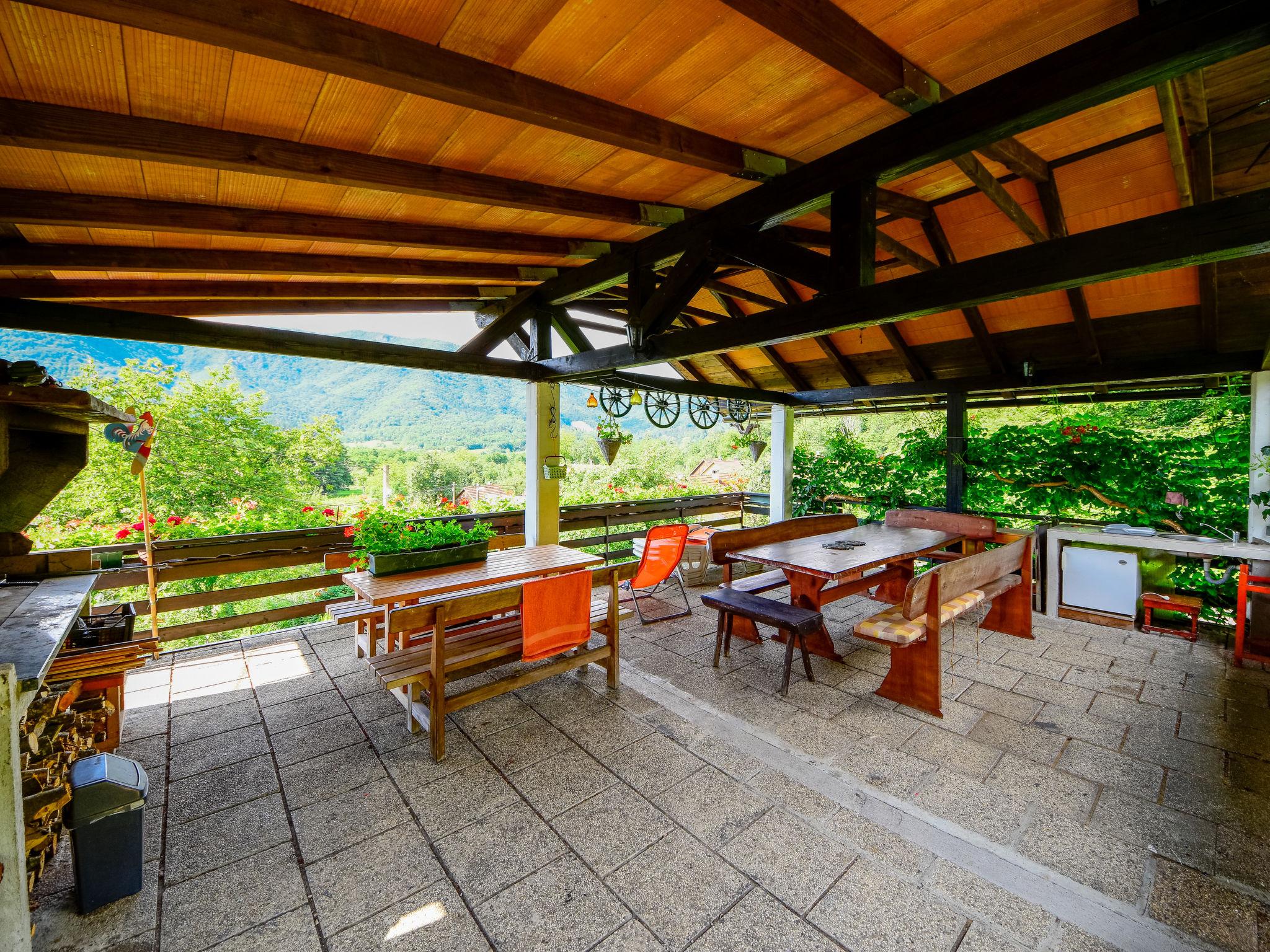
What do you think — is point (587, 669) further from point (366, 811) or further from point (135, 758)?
point (135, 758)

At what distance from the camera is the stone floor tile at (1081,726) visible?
2.75 metres

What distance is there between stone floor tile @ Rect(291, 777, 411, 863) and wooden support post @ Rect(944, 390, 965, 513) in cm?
601

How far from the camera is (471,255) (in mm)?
3430

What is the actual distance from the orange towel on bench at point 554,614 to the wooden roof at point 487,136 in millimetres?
2012

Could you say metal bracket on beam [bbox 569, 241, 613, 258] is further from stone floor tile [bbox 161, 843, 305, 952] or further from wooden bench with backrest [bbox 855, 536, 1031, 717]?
stone floor tile [bbox 161, 843, 305, 952]

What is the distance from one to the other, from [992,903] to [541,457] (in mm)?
4490

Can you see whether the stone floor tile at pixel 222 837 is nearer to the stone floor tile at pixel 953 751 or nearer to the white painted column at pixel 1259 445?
the stone floor tile at pixel 953 751

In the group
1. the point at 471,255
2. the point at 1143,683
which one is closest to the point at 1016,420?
the point at 1143,683

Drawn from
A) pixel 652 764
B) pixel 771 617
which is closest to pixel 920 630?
pixel 771 617

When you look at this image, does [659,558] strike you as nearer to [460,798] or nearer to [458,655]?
[458,655]

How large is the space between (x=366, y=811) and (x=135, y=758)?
4.71 feet

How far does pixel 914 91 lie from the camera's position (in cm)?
182

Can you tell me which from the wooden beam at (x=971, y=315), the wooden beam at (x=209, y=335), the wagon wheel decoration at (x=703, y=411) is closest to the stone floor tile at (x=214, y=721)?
the wooden beam at (x=209, y=335)

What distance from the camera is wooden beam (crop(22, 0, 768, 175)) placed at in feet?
3.79
